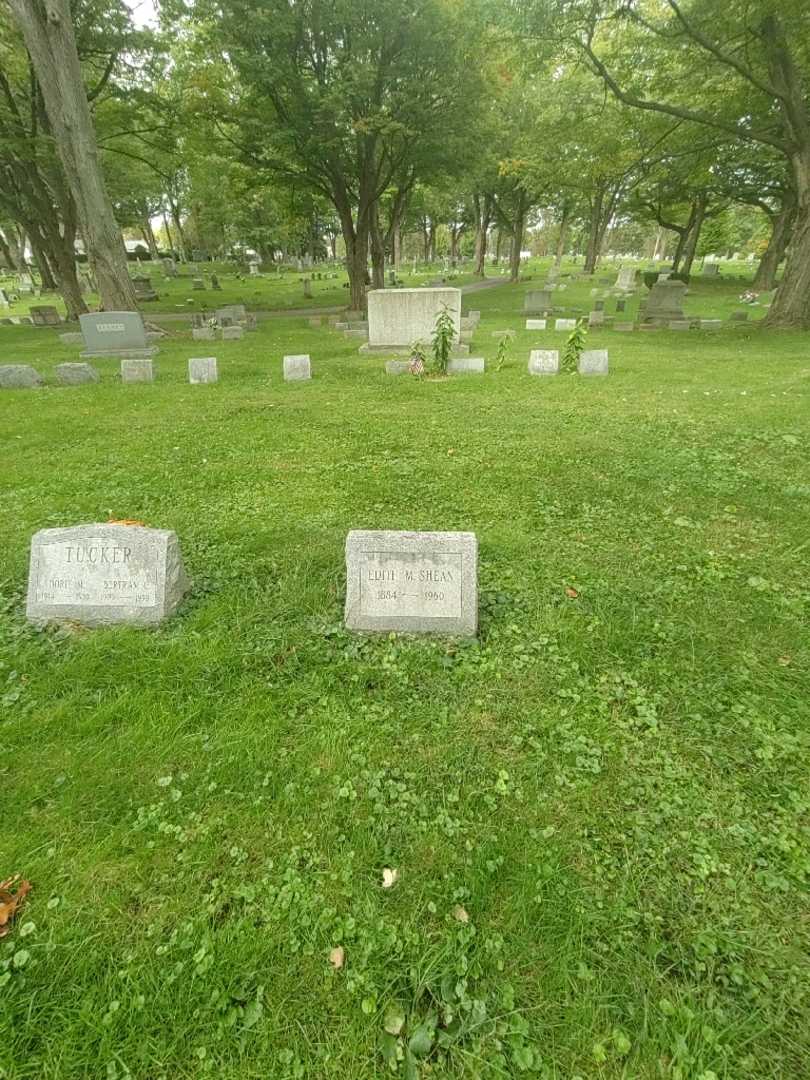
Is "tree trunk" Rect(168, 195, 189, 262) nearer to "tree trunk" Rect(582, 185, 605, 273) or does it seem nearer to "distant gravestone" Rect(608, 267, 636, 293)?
"tree trunk" Rect(582, 185, 605, 273)

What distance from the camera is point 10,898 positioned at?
189cm

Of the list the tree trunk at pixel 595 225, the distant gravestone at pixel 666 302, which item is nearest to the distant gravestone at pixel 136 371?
the distant gravestone at pixel 666 302

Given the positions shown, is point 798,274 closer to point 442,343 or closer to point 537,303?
point 537,303

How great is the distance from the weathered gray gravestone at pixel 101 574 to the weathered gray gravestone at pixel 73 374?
8746 millimetres

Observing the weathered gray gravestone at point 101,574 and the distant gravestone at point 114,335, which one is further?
the distant gravestone at point 114,335

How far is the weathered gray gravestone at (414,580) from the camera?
3.07 meters

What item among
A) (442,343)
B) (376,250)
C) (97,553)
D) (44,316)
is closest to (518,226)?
(376,250)

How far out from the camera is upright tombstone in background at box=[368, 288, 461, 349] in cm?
1252

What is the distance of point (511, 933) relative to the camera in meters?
1.81

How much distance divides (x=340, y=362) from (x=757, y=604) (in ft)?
34.3

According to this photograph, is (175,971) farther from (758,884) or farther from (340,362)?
(340,362)

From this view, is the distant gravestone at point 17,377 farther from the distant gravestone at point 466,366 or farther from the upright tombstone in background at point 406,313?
the distant gravestone at point 466,366

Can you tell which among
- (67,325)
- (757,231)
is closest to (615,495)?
(67,325)

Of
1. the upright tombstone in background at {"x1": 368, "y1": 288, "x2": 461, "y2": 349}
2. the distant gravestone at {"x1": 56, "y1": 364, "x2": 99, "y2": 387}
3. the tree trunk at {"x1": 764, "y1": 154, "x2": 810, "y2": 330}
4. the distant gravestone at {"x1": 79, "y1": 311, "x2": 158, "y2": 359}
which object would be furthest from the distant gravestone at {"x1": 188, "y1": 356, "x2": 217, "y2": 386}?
the tree trunk at {"x1": 764, "y1": 154, "x2": 810, "y2": 330}
